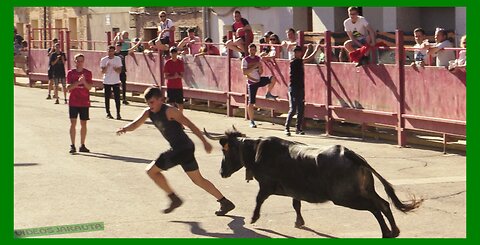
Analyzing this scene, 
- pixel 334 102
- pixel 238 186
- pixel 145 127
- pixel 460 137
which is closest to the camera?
pixel 238 186

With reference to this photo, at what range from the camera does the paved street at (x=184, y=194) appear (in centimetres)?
1126

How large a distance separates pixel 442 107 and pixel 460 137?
0.59m

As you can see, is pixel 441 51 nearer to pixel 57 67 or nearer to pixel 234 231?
pixel 234 231

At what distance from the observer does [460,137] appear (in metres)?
16.8

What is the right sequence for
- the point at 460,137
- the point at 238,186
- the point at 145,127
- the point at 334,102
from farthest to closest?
1. the point at 145,127
2. the point at 334,102
3. the point at 460,137
4. the point at 238,186

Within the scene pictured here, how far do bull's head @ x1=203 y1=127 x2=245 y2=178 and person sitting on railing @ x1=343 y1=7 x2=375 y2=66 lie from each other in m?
7.72

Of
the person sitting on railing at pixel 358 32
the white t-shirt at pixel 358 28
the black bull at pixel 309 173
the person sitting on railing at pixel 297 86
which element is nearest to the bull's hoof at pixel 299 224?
the black bull at pixel 309 173

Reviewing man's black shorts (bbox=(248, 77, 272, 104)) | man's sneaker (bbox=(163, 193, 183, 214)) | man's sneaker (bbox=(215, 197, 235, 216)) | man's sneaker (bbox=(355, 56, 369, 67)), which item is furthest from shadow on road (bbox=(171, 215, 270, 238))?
man's black shorts (bbox=(248, 77, 272, 104))

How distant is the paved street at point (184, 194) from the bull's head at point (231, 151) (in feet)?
1.94

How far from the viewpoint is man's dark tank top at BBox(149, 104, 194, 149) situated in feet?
38.9

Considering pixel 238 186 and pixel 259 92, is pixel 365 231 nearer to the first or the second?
pixel 238 186

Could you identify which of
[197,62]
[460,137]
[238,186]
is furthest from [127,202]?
[197,62]

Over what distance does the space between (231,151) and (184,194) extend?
2.05 m

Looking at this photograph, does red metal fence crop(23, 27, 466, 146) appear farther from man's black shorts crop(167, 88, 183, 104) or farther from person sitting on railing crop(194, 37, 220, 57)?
man's black shorts crop(167, 88, 183, 104)
